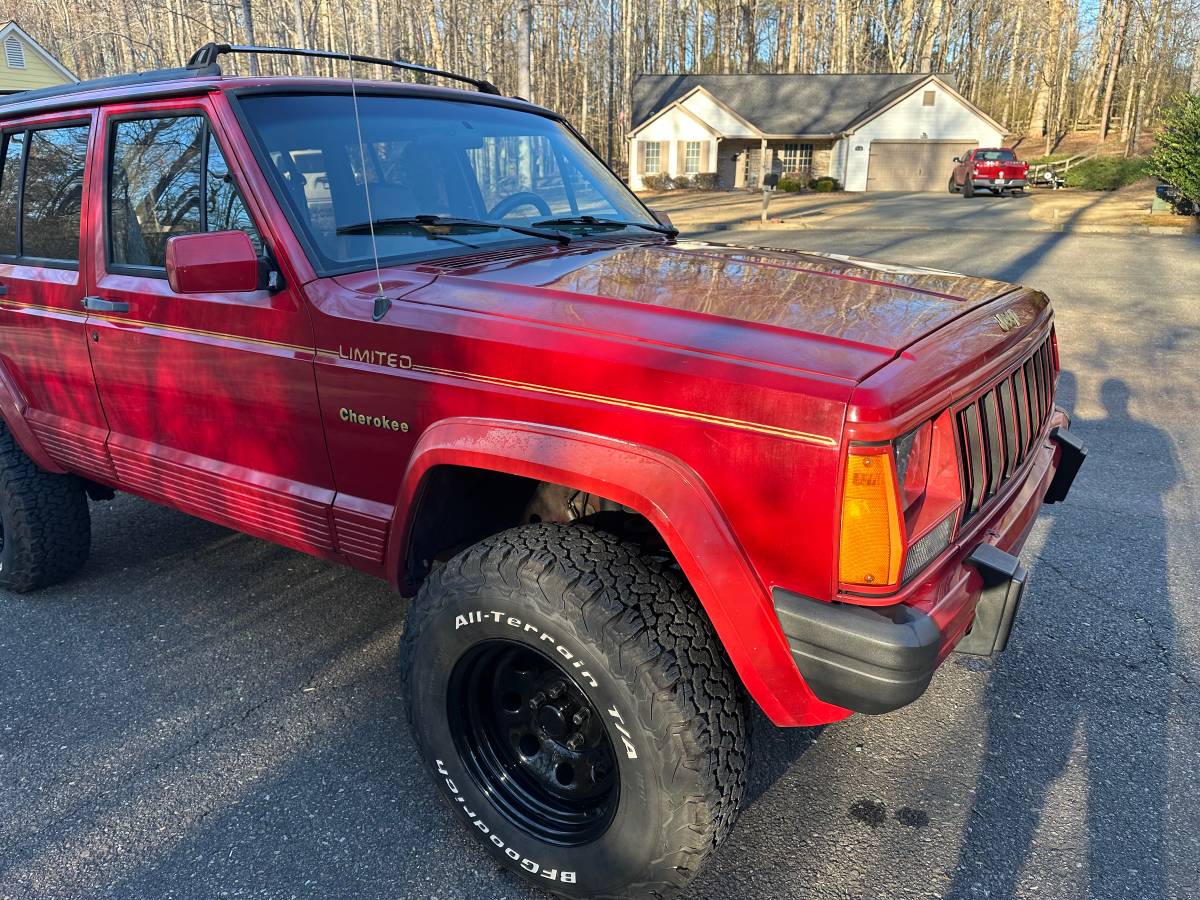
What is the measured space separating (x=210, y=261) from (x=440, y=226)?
77cm

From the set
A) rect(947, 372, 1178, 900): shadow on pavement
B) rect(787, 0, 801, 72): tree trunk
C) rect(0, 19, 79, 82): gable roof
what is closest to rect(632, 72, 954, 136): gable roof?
rect(787, 0, 801, 72): tree trunk

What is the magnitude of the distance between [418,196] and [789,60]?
5990cm

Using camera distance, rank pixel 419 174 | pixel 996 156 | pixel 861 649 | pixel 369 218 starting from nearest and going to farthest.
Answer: pixel 861 649 < pixel 369 218 < pixel 419 174 < pixel 996 156

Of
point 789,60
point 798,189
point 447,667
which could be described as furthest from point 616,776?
point 789,60

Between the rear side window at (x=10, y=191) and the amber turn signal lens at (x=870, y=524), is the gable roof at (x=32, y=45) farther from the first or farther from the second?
the amber turn signal lens at (x=870, y=524)

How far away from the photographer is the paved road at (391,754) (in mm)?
2279

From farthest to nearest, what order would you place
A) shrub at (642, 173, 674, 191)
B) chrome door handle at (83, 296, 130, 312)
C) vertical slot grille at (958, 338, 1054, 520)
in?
shrub at (642, 173, 674, 191), chrome door handle at (83, 296, 130, 312), vertical slot grille at (958, 338, 1054, 520)

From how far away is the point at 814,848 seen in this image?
2.36 metres

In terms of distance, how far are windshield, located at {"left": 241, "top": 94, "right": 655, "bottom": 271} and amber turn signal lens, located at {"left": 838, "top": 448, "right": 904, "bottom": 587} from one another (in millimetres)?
1583

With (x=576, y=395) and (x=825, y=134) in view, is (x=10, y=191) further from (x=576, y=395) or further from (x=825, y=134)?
(x=825, y=134)

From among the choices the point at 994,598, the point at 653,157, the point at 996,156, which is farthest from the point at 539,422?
the point at 653,157

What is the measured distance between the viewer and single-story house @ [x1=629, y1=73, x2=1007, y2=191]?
129ft

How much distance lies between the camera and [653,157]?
132 feet

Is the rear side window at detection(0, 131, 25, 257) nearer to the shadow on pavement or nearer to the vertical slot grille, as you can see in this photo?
the vertical slot grille
